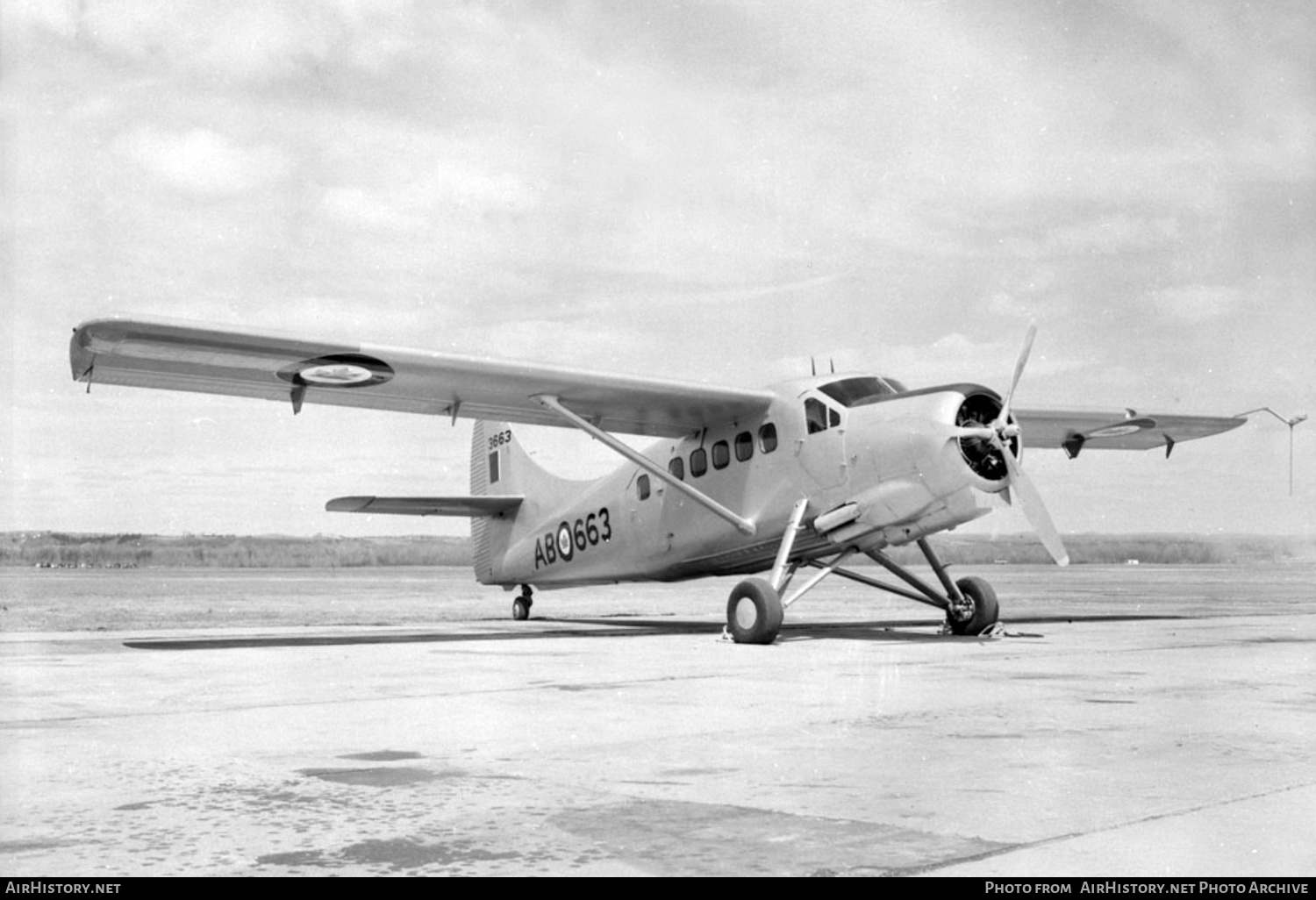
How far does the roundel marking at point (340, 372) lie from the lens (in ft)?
51.6

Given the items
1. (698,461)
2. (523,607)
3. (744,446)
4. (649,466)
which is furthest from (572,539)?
(744,446)

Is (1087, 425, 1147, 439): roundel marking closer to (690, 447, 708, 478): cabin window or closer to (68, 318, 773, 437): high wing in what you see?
(690, 447, 708, 478): cabin window

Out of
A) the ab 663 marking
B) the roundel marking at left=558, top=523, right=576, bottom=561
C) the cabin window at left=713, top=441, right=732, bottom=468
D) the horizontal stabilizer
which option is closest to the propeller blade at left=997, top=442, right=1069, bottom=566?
the cabin window at left=713, top=441, right=732, bottom=468

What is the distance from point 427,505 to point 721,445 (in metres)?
7.45

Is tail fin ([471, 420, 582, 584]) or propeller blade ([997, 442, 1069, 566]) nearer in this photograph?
propeller blade ([997, 442, 1069, 566])

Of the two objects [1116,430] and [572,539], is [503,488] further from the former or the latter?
[1116,430]

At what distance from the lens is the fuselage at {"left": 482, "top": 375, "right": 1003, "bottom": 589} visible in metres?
15.4

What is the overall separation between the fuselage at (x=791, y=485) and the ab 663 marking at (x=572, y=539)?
29 mm

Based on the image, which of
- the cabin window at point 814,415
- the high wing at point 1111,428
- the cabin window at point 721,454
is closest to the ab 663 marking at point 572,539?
the cabin window at point 721,454

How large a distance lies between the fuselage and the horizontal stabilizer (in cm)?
237

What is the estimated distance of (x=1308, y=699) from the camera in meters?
9.27

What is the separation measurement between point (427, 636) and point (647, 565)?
3677 millimetres
